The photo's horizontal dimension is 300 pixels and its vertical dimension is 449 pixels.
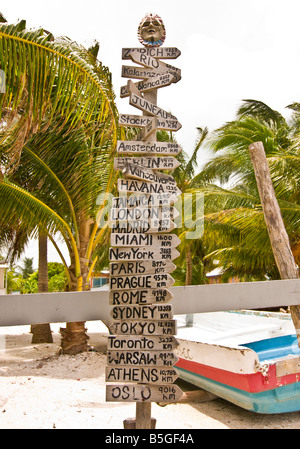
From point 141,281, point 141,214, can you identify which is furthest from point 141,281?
point 141,214

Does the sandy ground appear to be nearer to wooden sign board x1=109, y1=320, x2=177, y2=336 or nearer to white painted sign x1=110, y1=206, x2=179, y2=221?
wooden sign board x1=109, y1=320, x2=177, y2=336

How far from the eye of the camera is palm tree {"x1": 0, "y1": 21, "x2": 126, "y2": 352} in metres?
3.17

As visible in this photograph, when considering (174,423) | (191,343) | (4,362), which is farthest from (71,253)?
(174,423)

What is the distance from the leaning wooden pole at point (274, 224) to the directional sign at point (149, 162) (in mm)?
1954

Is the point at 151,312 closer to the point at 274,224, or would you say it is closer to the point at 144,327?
the point at 144,327

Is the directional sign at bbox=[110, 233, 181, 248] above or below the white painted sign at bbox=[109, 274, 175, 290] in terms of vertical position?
above

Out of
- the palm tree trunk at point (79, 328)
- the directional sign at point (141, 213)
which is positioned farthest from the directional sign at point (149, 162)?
the palm tree trunk at point (79, 328)

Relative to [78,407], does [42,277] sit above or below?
above

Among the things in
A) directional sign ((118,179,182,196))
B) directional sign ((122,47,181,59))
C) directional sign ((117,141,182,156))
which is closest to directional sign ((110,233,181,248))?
directional sign ((118,179,182,196))

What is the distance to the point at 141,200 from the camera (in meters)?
2.50

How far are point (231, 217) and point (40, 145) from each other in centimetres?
385

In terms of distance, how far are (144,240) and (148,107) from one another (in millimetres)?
893

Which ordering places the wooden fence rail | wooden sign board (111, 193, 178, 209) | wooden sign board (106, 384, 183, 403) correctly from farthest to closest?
wooden sign board (111, 193, 178, 209) < wooden sign board (106, 384, 183, 403) < the wooden fence rail

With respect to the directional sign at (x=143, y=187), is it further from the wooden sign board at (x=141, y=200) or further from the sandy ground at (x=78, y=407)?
the sandy ground at (x=78, y=407)
